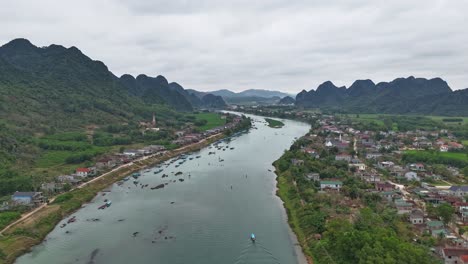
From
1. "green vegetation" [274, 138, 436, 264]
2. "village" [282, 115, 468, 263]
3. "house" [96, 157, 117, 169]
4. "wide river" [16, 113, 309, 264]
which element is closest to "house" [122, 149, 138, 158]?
Answer: "house" [96, 157, 117, 169]

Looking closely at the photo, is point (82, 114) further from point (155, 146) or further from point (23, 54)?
point (23, 54)

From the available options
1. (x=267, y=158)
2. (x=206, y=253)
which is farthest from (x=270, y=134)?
(x=206, y=253)

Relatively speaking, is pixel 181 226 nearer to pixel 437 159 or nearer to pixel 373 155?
pixel 373 155

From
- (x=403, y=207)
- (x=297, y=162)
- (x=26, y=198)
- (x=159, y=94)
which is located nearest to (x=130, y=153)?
(x=26, y=198)

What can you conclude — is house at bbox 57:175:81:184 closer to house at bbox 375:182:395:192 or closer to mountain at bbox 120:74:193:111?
house at bbox 375:182:395:192

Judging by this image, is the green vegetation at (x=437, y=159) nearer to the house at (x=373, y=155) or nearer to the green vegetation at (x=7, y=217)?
the house at (x=373, y=155)
